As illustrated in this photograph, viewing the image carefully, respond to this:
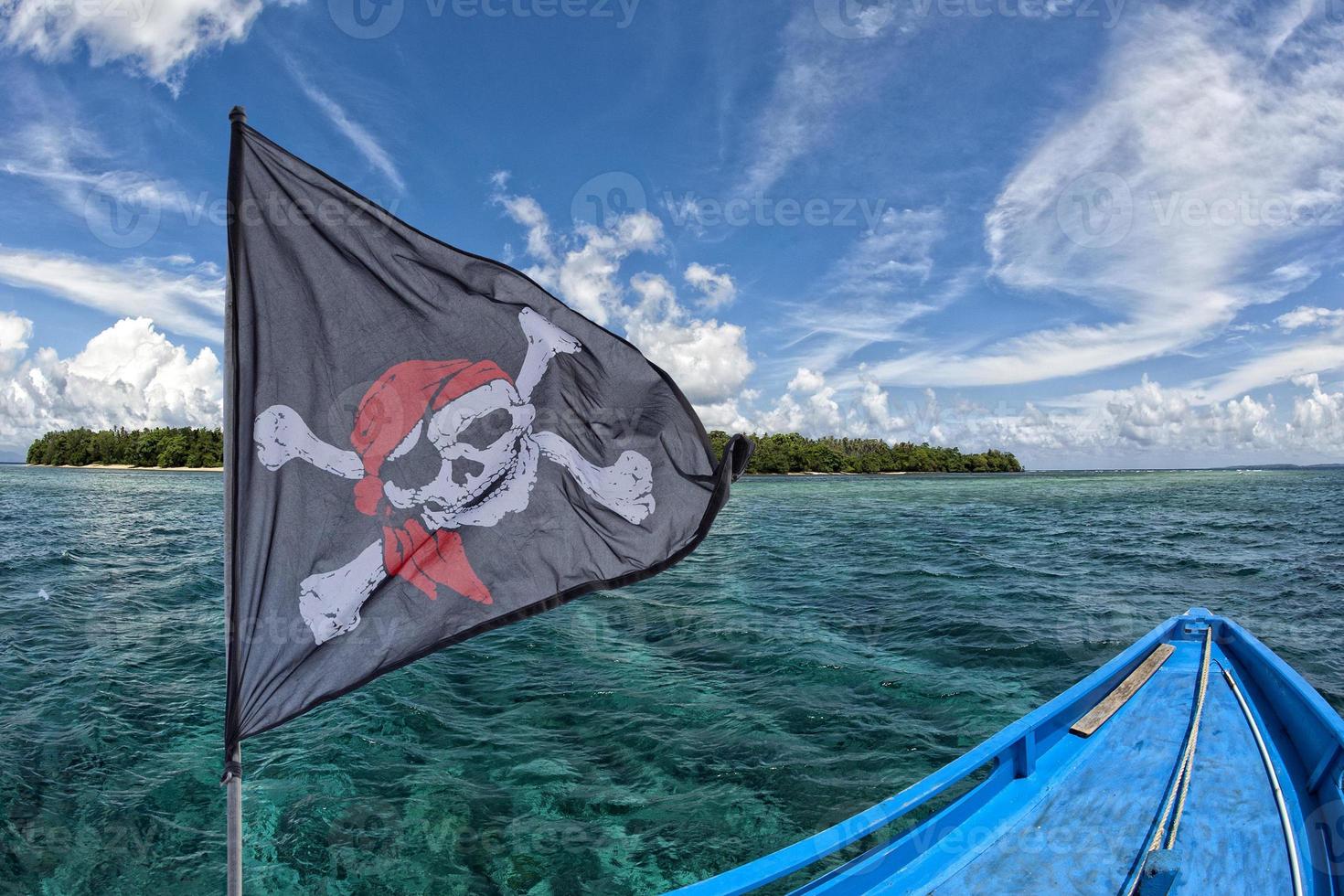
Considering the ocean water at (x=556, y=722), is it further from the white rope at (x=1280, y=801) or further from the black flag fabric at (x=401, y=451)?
the black flag fabric at (x=401, y=451)

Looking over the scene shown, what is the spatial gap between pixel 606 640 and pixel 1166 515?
170ft

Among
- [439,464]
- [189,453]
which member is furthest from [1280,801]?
[189,453]

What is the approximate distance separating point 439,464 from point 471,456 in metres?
0.17

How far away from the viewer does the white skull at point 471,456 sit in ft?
11.7

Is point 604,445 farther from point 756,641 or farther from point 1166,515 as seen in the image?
point 1166,515

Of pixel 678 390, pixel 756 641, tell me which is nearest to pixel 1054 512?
pixel 756 641

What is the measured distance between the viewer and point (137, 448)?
168250 mm

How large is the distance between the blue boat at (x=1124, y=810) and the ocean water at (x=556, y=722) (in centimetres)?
181

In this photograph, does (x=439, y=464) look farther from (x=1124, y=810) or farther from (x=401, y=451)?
(x=1124, y=810)

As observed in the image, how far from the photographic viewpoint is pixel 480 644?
42.6 feet

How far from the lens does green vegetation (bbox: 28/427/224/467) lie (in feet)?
529

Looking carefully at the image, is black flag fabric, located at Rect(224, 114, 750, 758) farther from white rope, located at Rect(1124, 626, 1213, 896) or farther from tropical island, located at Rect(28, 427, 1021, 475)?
tropical island, located at Rect(28, 427, 1021, 475)

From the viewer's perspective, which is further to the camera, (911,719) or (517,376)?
(911,719)

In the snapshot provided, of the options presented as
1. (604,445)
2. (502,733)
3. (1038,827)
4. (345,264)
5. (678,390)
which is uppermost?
(345,264)
